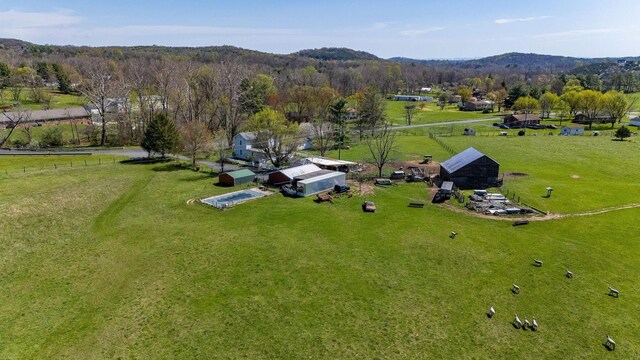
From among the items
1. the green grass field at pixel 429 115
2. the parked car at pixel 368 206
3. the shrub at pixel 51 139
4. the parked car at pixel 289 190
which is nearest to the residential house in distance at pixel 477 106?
the green grass field at pixel 429 115

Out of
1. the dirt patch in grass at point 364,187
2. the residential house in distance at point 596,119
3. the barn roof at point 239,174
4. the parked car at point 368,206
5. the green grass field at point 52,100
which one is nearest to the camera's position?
the parked car at point 368,206

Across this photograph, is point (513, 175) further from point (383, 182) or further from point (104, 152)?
point (104, 152)

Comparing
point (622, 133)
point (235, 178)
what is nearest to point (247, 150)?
point (235, 178)

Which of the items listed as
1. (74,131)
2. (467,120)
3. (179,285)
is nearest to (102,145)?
(74,131)

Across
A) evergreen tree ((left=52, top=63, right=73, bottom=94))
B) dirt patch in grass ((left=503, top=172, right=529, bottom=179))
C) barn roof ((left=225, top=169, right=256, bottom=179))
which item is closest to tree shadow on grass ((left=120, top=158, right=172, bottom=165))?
barn roof ((left=225, top=169, right=256, bottom=179))

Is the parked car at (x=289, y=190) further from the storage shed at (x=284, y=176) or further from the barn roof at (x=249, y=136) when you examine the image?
the barn roof at (x=249, y=136)

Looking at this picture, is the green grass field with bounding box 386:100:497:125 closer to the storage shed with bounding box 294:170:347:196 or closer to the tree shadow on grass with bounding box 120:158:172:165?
the storage shed with bounding box 294:170:347:196

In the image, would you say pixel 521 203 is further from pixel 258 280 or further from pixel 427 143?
pixel 427 143
